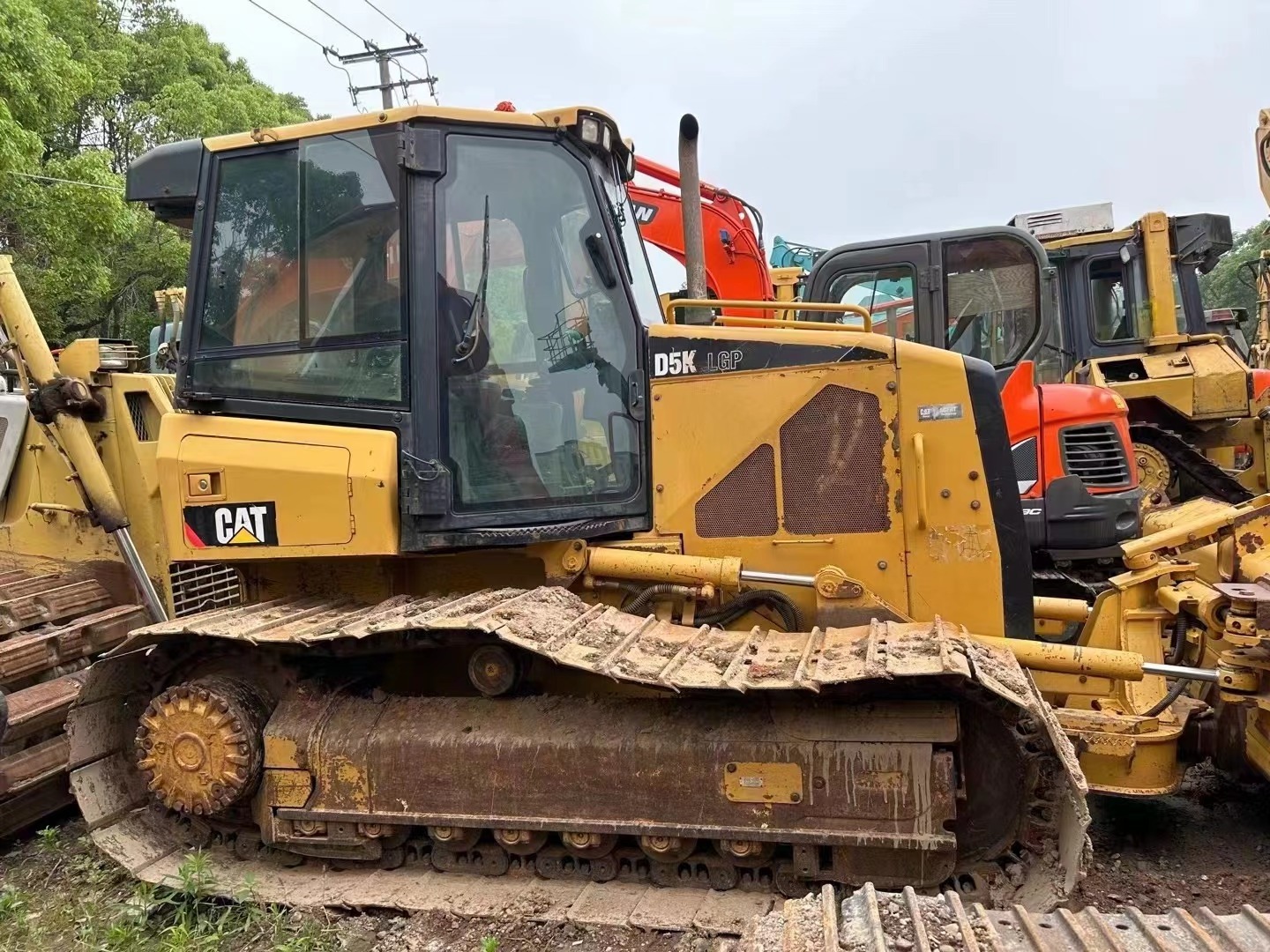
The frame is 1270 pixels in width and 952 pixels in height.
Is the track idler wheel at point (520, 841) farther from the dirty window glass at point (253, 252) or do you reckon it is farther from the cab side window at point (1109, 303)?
the cab side window at point (1109, 303)

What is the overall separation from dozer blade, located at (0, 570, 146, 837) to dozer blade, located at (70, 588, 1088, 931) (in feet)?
2.28

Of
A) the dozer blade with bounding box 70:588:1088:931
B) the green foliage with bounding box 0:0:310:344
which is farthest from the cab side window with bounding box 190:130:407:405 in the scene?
the green foliage with bounding box 0:0:310:344

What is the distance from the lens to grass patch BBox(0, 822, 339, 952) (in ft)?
11.0

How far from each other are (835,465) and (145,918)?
10.00 ft

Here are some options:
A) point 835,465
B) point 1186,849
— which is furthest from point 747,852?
point 1186,849

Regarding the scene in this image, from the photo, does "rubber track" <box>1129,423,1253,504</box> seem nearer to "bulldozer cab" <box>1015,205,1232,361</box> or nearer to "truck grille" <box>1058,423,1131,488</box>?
"bulldozer cab" <box>1015,205,1232,361</box>

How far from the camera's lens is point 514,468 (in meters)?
3.64

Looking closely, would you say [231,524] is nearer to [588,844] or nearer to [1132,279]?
[588,844]

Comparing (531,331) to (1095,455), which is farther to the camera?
(1095,455)

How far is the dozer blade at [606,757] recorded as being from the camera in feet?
10.3

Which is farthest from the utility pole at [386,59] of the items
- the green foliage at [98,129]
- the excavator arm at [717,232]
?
the excavator arm at [717,232]

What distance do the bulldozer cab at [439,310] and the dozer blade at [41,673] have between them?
158 cm

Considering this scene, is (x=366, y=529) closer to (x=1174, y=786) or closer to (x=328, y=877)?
(x=328, y=877)

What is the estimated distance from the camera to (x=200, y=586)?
5570mm
